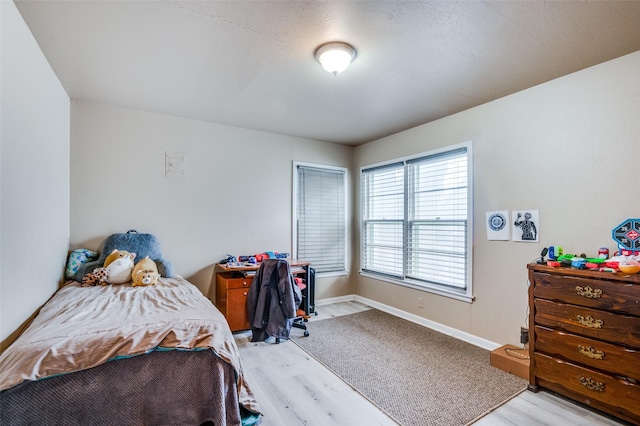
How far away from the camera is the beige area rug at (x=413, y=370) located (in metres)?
2.10

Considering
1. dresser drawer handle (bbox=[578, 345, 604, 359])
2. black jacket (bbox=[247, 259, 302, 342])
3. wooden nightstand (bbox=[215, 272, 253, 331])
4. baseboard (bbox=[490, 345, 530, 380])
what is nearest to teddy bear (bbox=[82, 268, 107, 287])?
wooden nightstand (bbox=[215, 272, 253, 331])

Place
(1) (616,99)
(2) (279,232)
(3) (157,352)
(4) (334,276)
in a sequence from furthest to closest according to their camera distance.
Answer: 1. (4) (334,276)
2. (2) (279,232)
3. (1) (616,99)
4. (3) (157,352)

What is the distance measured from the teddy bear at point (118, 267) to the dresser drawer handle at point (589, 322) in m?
3.70

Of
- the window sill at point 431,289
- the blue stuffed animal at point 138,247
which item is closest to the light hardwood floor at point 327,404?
the window sill at point 431,289

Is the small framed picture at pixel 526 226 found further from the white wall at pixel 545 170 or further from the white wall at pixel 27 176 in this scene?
the white wall at pixel 27 176

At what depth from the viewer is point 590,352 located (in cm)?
203

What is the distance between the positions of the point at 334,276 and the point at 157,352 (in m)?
3.31

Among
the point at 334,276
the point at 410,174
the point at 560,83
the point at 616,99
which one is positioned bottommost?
the point at 334,276

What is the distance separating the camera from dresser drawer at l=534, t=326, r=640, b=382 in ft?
6.15

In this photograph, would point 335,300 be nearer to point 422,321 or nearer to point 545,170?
point 422,321

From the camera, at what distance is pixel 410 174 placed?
13.2ft

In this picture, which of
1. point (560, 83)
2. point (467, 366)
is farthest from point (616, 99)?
point (467, 366)

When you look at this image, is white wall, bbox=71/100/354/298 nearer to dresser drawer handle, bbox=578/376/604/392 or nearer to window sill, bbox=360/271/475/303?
window sill, bbox=360/271/475/303

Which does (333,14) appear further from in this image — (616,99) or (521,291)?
(521,291)
